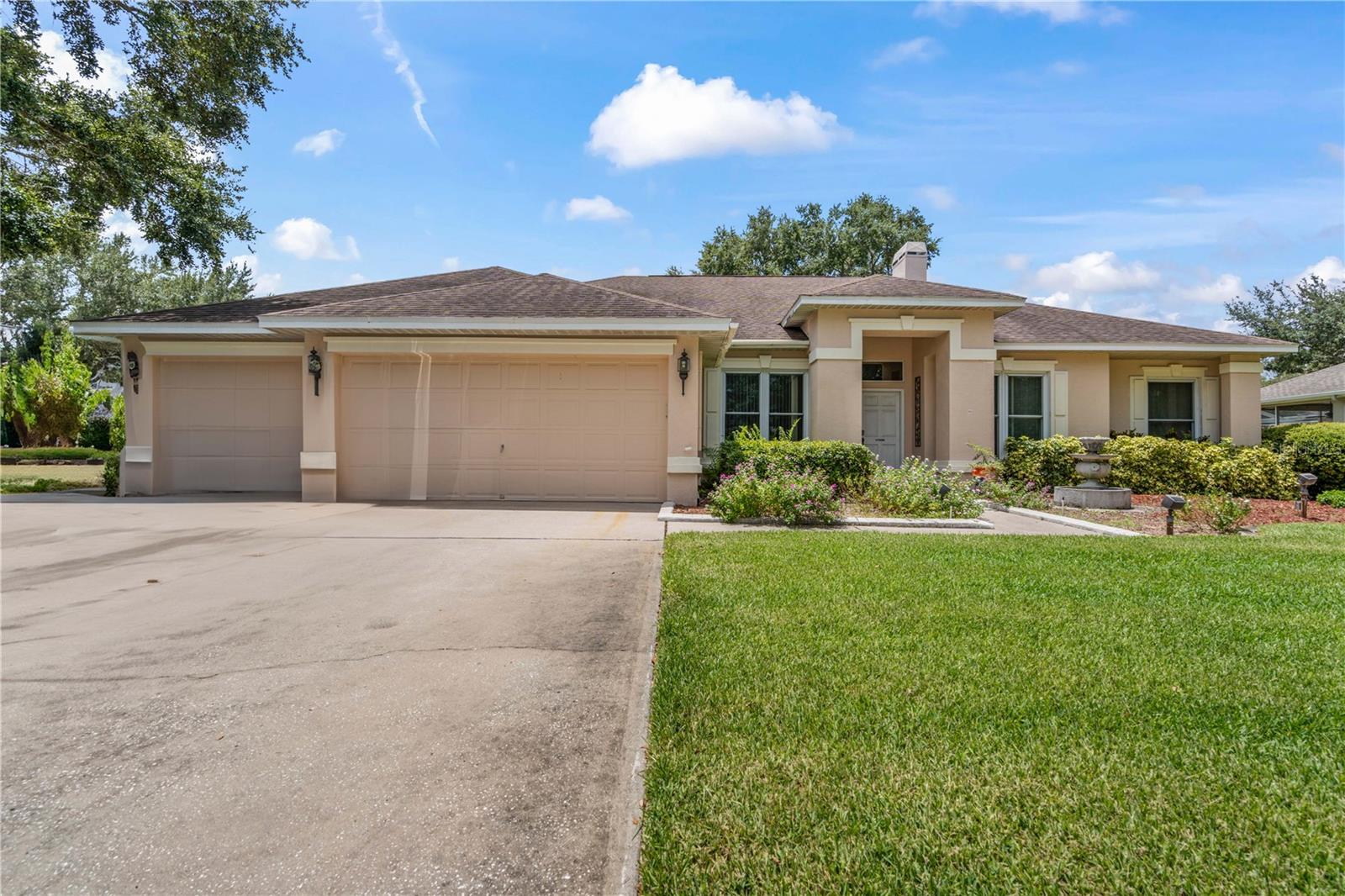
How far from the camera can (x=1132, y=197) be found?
13391 millimetres

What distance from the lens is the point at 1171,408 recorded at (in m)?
15.1

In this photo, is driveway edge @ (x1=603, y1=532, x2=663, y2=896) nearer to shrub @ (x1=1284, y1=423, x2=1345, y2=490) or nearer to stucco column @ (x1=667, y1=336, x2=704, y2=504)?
stucco column @ (x1=667, y1=336, x2=704, y2=504)

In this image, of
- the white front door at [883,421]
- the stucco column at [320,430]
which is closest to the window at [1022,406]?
the white front door at [883,421]

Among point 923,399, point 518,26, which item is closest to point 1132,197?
point 923,399

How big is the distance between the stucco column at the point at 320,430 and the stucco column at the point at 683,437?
5.73m

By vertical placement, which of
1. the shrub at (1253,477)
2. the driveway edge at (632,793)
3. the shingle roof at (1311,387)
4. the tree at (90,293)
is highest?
the tree at (90,293)

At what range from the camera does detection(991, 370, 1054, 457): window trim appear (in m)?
14.1

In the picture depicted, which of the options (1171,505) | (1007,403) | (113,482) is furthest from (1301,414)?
(113,482)

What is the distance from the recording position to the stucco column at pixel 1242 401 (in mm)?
14484

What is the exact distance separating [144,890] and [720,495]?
7.81m

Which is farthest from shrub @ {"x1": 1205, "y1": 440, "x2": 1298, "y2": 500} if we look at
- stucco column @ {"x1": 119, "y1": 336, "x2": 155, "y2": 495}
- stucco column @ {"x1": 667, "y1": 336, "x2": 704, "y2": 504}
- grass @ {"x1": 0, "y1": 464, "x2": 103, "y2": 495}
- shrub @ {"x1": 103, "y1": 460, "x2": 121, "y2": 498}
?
grass @ {"x1": 0, "y1": 464, "x2": 103, "y2": 495}

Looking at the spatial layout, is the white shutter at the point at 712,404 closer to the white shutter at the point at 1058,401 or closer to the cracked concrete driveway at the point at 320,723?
the white shutter at the point at 1058,401

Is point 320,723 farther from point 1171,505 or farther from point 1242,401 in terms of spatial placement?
point 1242,401

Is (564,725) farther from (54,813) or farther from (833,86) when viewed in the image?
(833,86)
